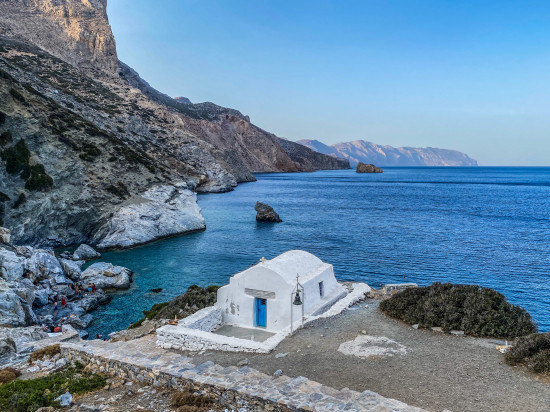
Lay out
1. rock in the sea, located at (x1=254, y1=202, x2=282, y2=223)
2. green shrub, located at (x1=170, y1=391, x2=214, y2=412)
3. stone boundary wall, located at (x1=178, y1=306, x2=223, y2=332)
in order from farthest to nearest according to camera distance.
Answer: rock in the sea, located at (x1=254, y1=202, x2=282, y2=223)
stone boundary wall, located at (x1=178, y1=306, x2=223, y2=332)
green shrub, located at (x1=170, y1=391, x2=214, y2=412)

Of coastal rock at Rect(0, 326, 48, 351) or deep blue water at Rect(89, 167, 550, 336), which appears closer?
coastal rock at Rect(0, 326, 48, 351)

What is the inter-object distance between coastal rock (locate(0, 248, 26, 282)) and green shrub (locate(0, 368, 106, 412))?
51.7ft

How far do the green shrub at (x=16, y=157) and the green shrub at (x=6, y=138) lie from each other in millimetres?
771

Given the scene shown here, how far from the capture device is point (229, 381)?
34.5 feet

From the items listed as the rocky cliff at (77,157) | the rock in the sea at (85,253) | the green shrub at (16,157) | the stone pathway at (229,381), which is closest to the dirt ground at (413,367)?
the stone pathway at (229,381)

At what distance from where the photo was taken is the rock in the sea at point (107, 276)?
103 feet

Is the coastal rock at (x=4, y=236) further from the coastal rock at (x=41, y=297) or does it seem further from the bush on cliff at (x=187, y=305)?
A: the bush on cliff at (x=187, y=305)

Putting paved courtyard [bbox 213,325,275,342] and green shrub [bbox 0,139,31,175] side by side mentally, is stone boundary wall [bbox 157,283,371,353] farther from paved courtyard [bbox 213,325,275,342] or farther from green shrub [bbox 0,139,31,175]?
green shrub [bbox 0,139,31,175]

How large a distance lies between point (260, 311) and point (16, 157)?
3970 cm

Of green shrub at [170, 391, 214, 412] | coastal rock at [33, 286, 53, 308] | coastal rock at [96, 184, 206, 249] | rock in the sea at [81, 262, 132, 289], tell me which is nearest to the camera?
green shrub at [170, 391, 214, 412]

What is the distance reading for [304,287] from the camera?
16.3 meters

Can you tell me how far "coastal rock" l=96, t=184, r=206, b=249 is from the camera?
150 feet

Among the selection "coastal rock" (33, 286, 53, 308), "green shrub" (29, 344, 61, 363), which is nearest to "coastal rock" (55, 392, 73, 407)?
"green shrub" (29, 344, 61, 363)

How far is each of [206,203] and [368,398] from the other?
7920cm
